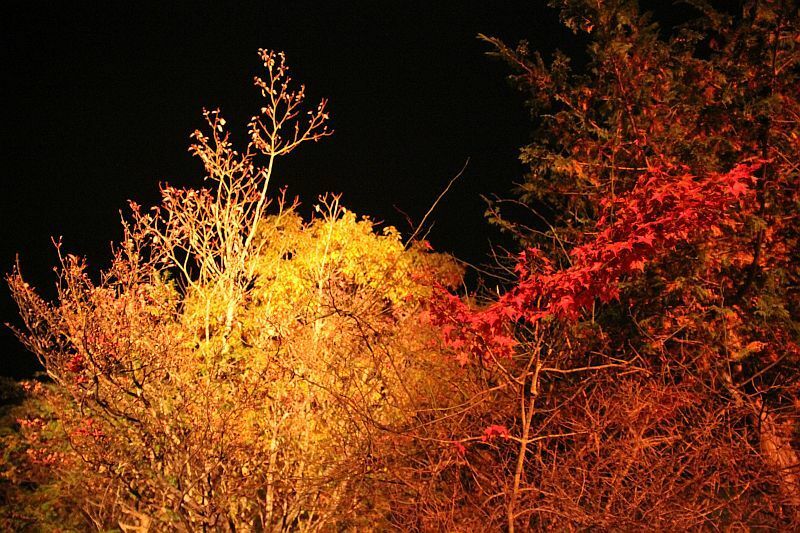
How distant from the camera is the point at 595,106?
8.95 metres

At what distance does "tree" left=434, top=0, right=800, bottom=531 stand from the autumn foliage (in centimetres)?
4

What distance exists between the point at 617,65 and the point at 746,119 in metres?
1.73

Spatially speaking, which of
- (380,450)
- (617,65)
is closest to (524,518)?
(380,450)

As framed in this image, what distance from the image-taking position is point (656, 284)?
7156 millimetres

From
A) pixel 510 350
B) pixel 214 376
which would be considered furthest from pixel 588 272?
pixel 214 376

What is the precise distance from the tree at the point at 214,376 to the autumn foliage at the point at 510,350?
0.11ft

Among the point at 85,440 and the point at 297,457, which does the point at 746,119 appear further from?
the point at 85,440

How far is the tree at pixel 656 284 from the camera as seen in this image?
4.16m

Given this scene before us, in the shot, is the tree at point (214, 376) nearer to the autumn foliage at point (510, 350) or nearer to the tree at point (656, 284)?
the autumn foliage at point (510, 350)

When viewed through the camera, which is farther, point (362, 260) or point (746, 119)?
point (362, 260)

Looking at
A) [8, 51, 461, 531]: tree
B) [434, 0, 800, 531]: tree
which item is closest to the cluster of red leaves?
[434, 0, 800, 531]: tree

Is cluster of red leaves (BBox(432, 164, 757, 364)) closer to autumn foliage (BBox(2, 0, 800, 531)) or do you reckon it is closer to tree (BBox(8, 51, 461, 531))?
autumn foliage (BBox(2, 0, 800, 531))

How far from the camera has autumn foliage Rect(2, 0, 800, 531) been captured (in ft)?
13.8

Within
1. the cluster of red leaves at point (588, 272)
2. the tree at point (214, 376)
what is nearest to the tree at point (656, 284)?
the cluster of red leaves at point (588, 272)
